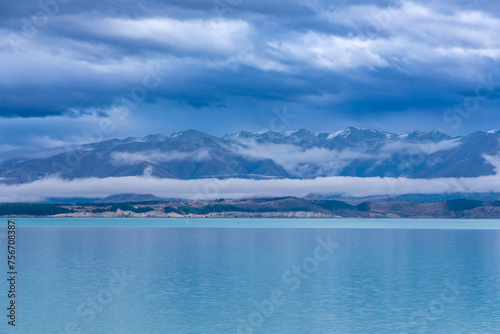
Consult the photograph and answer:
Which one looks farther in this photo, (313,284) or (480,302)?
(313,284)

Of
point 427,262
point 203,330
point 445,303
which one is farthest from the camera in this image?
point 427,262

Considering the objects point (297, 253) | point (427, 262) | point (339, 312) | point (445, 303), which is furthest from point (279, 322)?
point (297, 253)

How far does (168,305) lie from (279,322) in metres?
15.2

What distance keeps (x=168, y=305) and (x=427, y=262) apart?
67358 mm

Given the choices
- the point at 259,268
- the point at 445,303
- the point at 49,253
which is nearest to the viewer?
the point at 445,303

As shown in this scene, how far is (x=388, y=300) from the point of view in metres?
74.6

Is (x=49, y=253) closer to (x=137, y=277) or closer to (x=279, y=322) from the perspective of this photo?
(x=137, y=277)

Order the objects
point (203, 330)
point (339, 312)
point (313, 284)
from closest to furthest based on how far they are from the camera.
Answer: point (203, 330), point (339, 312), point (313, 284)

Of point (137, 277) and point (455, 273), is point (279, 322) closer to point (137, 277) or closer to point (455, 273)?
point (137, 277)

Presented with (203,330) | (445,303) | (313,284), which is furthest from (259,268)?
(203,330)

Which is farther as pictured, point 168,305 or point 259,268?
point 259,268

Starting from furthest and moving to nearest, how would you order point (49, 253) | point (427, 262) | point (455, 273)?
point (49, 253)
point (427, 262)
point (455, 273)

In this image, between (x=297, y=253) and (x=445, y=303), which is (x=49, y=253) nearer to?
(x=297, y=253)

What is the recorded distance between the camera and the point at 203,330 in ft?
196
